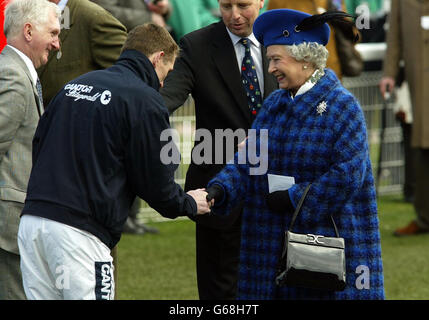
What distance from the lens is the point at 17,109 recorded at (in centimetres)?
455

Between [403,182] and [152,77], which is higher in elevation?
[152,77]

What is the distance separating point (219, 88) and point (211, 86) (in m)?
0.05

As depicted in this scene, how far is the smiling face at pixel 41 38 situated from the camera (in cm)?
474

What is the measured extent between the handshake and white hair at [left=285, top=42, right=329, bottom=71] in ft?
2.48

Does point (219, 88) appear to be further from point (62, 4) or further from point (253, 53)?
point (62, 4)

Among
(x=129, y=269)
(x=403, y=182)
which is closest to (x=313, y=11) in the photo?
(x=129, y=269)

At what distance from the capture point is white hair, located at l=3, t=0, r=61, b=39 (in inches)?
186

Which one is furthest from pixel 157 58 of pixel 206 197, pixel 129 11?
pixel 129 11

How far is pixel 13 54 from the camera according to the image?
471 centimetres

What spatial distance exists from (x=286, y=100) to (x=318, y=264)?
2.66ft

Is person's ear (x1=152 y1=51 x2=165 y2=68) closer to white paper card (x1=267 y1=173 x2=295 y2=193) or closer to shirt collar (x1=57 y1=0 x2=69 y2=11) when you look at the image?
white paper card (x1=267 y1=173 x2=295 y2=193)
